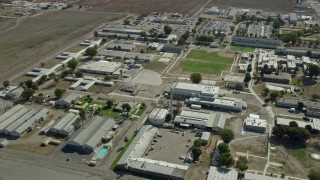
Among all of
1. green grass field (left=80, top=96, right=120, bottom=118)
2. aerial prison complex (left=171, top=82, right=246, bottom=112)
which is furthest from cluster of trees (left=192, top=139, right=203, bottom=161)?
green grass field (left=80, top=96, right=120, bottom=118)

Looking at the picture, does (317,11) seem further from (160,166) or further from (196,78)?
(160,166)

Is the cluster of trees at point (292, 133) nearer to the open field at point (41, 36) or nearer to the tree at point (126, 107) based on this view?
the tree at point (126, 107)

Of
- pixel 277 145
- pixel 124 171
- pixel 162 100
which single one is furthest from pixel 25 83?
pixel 277 145

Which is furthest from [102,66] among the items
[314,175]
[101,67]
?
[314,175]

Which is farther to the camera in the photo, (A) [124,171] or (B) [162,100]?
(B) [162,100]

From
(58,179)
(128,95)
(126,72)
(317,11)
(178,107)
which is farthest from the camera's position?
(317,11)

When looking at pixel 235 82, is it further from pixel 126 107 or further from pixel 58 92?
pixel 58 92

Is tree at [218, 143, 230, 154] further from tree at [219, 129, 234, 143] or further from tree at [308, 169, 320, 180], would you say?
tree at [308, 169, 320, 180]

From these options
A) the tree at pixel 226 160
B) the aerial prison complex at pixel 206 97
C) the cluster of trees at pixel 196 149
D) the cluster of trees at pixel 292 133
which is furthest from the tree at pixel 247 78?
the tree at pixel 226 160
